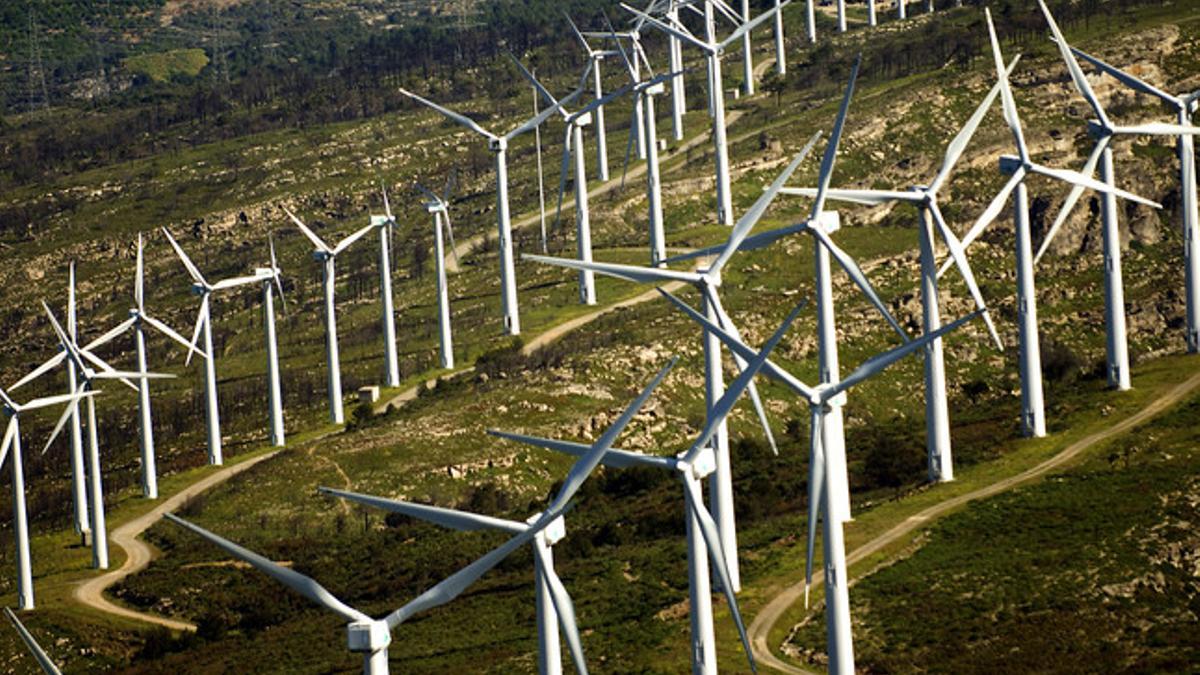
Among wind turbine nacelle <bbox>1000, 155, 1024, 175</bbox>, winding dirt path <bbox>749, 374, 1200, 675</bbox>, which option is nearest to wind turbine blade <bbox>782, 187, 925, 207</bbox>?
wind turbine nacelle <bbox>1000, 155, 1024, 175</bbox>

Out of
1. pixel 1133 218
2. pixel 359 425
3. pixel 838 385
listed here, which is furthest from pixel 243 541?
pixel 1133 218

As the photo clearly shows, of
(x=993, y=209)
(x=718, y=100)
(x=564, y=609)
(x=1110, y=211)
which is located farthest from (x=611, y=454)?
(x=718, y=100)

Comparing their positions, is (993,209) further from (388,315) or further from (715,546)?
(388,315)

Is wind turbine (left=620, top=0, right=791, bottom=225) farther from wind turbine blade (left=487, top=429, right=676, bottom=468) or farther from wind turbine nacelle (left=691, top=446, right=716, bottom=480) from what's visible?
wind turbine nacelle (left=691, top=446, right=716, bottom=480)

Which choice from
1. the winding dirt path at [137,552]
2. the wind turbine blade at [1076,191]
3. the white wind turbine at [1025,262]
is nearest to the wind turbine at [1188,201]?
the wind turbine blade at [1076,191]

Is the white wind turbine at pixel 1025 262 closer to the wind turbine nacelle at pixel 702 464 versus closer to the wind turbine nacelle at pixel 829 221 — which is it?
the wind turbine nacelle at pixel 829 221

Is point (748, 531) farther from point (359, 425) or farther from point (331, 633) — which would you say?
point (359, 425)
